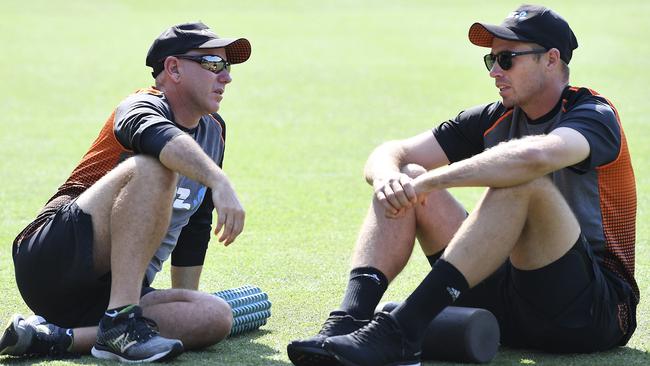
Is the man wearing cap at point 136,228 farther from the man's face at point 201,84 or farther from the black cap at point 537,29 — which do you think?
the black cap at point 537,29

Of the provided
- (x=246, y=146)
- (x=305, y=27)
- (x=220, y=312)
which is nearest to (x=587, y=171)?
(x=220, y=312)

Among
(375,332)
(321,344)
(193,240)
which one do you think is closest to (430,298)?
(375,332)

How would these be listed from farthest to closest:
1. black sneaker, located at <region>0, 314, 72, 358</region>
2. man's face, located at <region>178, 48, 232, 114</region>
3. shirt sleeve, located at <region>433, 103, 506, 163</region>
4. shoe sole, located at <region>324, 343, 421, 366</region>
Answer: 1. shirt sleeve, located at <region>433, 103, 506, 163</region>
2. man's face, located at <region>178, 48, 232, 114</region>
3. black sneaker, located at <region>0, 314, 72, 358</region>
4. shoe sole, located at <region>324, 343, 421, 366</region>

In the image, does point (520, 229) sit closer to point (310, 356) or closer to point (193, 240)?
point (310, 356)

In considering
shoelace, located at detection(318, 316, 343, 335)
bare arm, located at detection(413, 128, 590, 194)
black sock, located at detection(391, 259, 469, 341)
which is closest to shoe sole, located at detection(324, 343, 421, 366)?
black sock, located at detection(391, 259, 469, 341)

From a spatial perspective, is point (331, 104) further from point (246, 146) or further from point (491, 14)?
point (491, 14)

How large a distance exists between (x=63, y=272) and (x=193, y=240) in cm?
92

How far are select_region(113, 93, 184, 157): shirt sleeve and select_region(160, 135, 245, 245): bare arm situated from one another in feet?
0.18

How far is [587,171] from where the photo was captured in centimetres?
531

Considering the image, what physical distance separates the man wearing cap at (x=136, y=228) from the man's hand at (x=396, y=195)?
0.67 m

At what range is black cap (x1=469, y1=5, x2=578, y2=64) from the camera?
5.64m

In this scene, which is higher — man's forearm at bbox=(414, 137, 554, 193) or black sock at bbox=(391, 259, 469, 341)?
man's forearm at bbox=(414, 137, 554, 193)

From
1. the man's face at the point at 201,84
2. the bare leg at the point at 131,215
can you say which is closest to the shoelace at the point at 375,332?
the bare leg at the point at 131,215

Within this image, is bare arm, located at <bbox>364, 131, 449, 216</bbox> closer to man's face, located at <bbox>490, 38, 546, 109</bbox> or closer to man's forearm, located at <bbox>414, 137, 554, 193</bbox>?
man's forearm, located at <bbox>414, 137, 554, 193</bbox>
